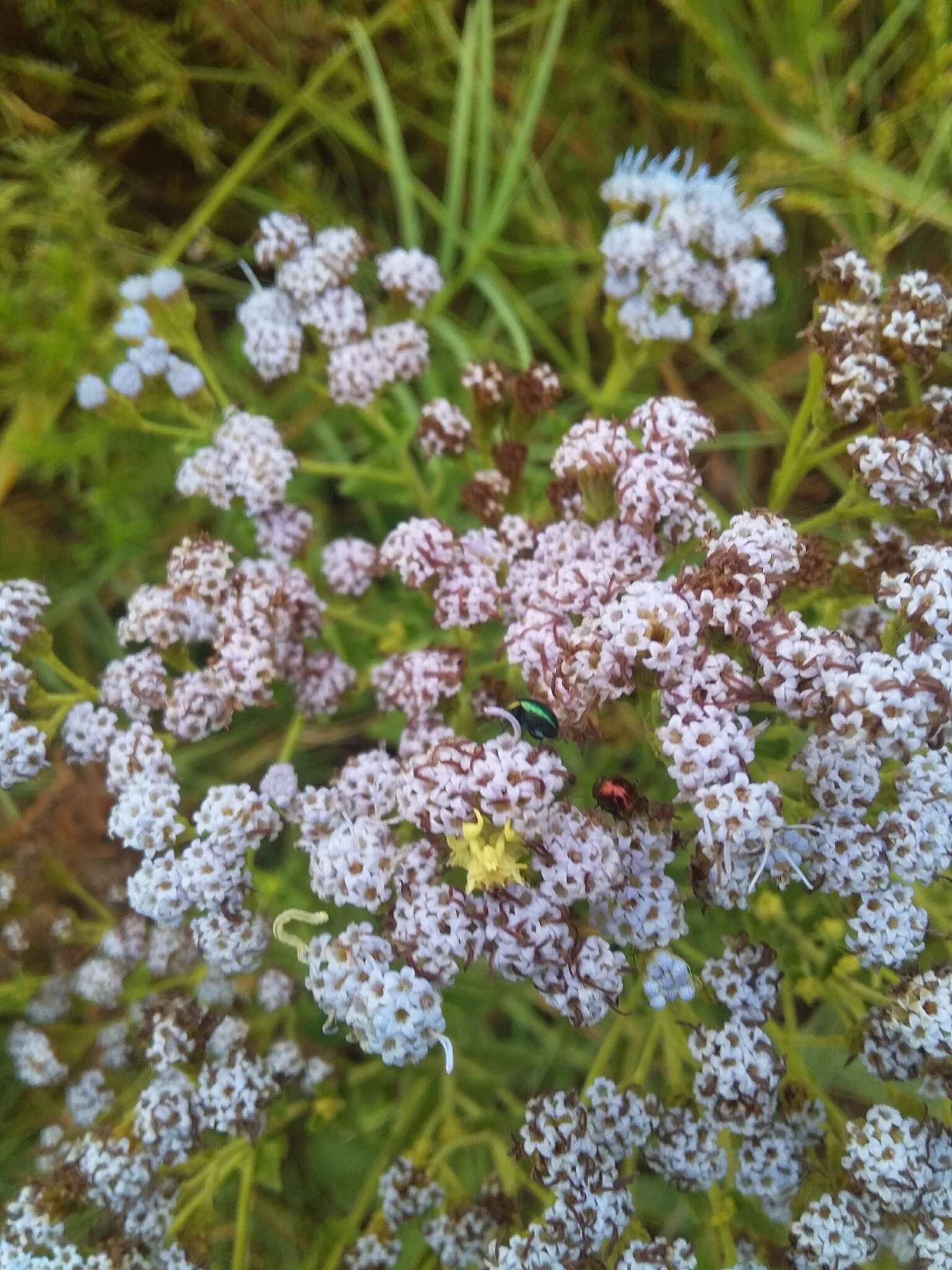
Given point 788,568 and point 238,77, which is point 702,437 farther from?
point 238,77

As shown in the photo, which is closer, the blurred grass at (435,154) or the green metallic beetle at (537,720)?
the green metallic beetle at (537,720)

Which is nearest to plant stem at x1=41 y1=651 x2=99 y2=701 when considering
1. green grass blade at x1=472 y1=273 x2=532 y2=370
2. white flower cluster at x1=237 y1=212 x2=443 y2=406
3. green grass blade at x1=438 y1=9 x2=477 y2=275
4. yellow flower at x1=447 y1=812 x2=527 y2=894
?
white flower cluster at x1=237 y1=212 x2=443 y2=406

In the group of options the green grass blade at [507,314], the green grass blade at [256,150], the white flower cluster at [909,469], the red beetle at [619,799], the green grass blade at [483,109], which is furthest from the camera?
the green grass blade at [256,150]

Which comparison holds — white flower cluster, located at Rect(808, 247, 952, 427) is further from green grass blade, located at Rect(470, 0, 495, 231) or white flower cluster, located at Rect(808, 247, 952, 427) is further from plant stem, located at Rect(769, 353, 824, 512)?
green grass blade, located at Rect(470, 0, 495, 231)

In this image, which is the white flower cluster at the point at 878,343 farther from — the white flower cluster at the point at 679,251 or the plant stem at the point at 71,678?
the plant stem at the point at 71,678

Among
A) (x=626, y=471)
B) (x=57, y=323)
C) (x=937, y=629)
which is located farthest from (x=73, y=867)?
(x=937, y=629)

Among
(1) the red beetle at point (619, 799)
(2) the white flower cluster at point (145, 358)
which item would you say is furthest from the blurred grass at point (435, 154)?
(1) the red beetle at point (619, 799)

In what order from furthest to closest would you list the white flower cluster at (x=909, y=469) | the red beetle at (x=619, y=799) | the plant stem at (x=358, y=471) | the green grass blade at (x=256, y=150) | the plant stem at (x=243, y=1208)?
the green grass blade at (x=256, y=150)
the plant stem at (x=358, y=471)
the plant stem at (x=243, y=1208)
the white flower cluster at (x=909, y=469)
the red beetle at (x=619, y=799)
